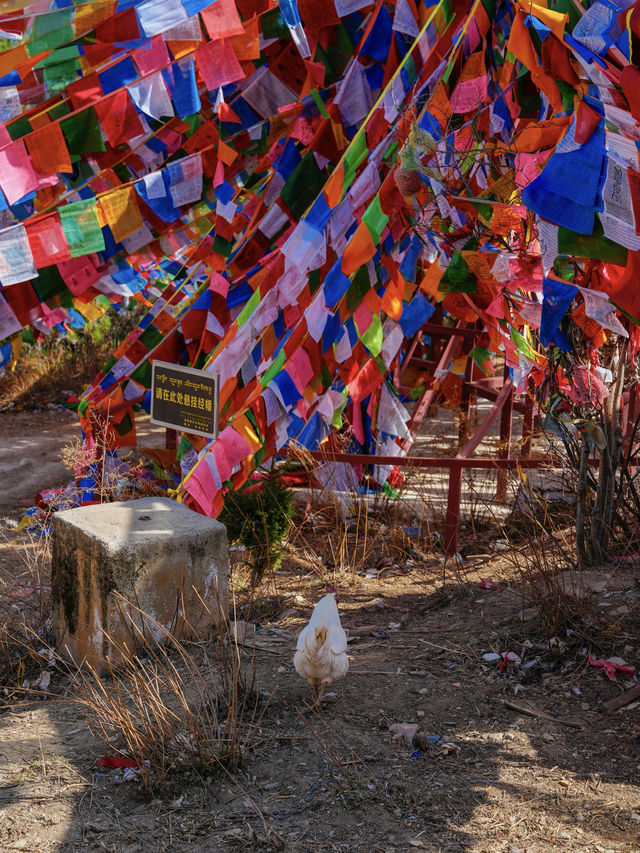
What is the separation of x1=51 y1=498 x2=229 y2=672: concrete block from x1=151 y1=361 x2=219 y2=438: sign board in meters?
0.67

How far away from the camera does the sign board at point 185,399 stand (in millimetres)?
5004

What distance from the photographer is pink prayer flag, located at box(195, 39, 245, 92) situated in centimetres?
564

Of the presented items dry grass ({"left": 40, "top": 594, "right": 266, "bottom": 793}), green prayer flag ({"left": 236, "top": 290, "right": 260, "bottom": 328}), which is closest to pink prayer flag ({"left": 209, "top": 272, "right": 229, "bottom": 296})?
green prayer flag ({"left": 236, "top": 290, "right": 260, "bottom": 328})

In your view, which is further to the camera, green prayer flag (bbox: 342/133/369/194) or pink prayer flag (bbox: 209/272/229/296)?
pink prayer flag (bbox: 209/272/229/296)

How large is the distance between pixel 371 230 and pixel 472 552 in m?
3.07

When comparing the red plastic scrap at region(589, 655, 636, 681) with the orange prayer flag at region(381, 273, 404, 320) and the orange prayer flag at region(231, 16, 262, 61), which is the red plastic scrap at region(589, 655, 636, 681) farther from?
the orange prayer flag at region(231, 16, 262, 61)

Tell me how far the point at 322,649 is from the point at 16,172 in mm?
3307

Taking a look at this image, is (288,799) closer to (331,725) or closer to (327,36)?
(331,725)

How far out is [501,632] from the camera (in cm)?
461

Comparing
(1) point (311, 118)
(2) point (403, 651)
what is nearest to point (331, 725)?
(2) point (403, 651)

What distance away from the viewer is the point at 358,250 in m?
4.58

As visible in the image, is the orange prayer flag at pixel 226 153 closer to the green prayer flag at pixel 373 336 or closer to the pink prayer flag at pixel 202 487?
the green prayer flag at pixel 373 336

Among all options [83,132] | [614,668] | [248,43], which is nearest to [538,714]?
[614,668]

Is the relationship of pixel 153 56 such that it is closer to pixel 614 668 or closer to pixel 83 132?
pixel 83 132
